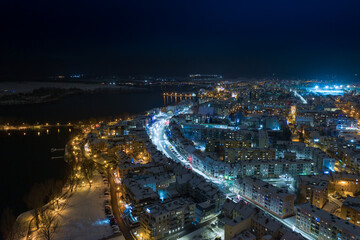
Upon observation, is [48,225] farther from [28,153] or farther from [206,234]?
[28,153]

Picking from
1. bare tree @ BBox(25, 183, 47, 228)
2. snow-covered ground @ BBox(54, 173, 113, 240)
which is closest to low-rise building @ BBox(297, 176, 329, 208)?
snow-covered ground @ BBox(54, 173, 113, 240)

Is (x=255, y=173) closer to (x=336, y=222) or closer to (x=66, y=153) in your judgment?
(x=336, y=222)

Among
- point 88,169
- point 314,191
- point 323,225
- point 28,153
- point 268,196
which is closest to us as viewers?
point 323,225

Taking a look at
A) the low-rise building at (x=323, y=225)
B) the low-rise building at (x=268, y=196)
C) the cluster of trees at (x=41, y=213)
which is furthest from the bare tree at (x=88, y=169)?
the low-rise building at (x=323, y=225)

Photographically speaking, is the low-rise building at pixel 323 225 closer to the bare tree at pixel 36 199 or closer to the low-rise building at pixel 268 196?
the low-rise building at pixel 268 196

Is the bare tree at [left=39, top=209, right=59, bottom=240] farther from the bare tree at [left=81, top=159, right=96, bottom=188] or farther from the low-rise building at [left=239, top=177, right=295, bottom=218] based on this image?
the low-rise building at [left=239, top=177, right=295, bottom=218]

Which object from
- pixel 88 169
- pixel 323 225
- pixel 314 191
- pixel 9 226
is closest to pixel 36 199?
pixel 9 226

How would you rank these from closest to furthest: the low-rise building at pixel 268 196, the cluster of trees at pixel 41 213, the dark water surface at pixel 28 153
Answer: the cluster of trees at pixel 41 213
the low-rise building at pixel 268 196
the dark water surface at pixel 28 153
